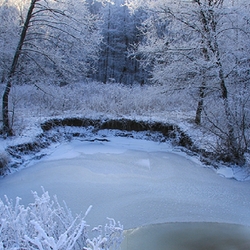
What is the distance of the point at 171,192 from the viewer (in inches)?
215

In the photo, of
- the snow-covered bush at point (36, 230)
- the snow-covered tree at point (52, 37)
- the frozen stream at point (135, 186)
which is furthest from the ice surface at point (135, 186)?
the snow-covered tree at point (52, 37)

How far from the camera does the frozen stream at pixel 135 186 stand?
4605mm

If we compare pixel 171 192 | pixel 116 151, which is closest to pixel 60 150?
pixel 116 151

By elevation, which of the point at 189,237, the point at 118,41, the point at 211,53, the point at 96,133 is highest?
the point at 118,41

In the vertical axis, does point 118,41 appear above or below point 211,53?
above

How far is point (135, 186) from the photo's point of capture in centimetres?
572

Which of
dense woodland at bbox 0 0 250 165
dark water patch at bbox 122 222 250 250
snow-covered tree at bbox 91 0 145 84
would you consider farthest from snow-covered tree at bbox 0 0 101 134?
snow-covered tree at bbox 91 0 145 84

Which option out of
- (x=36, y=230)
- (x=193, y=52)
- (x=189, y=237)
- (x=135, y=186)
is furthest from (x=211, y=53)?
(x=36, y=230)

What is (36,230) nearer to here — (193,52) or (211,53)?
(211,53)

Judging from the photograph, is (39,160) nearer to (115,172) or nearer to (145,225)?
(115,172)

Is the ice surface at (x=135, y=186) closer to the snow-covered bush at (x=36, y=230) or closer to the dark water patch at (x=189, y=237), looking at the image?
the dark water patch at (x=189, y=237)

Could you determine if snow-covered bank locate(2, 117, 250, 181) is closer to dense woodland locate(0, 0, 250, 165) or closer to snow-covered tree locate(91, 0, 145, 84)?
dense woodland locate(0, 0, 250, 165)

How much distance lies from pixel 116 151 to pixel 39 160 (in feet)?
7.66

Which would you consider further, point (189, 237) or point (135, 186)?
point (135, 186)
